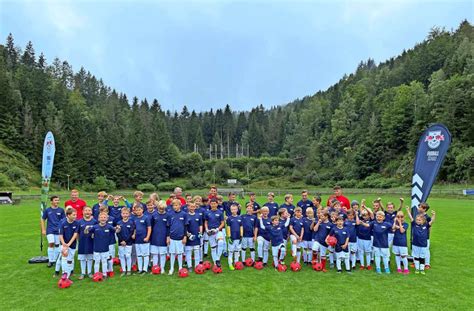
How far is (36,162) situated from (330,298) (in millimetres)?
70378

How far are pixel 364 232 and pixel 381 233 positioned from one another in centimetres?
49

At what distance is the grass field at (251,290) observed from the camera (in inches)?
295

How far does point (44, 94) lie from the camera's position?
260 ft

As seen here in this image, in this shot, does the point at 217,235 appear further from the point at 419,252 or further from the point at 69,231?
the point at 419,252

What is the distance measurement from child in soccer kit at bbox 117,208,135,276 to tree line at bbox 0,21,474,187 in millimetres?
49020

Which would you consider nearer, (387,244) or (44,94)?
(387,244)

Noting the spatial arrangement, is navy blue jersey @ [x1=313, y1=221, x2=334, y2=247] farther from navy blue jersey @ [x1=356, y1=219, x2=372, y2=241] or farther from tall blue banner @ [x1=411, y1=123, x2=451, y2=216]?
tall blue banner @ [x1=411, y1=123, x2=451, y2=216]

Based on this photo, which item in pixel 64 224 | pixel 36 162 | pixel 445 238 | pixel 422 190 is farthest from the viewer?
pixel 36 162

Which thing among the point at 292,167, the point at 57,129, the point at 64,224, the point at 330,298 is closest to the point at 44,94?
the point at 57,129

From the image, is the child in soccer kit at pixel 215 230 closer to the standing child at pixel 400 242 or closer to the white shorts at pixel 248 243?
the white shorts at pixel 248 243

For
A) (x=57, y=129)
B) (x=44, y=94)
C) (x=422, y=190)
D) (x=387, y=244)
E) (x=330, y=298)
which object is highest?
(x=44, y=94)

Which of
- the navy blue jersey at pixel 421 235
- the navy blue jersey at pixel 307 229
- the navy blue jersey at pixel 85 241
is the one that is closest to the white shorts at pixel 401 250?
the navy blue jersey at pixel 421 235

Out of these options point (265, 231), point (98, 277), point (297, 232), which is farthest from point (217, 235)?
point (98, 277)

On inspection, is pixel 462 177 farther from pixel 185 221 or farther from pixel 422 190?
pixel 185 221
